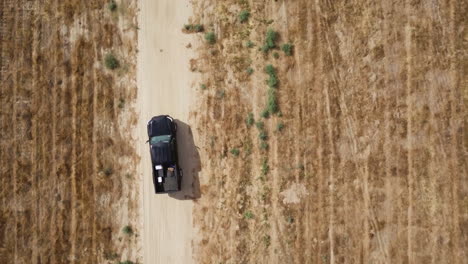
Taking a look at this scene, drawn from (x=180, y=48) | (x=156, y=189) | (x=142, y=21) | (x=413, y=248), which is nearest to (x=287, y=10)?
(x=180, y=48)

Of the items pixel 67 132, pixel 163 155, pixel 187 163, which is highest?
pixel 67 132

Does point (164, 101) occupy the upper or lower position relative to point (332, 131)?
upper

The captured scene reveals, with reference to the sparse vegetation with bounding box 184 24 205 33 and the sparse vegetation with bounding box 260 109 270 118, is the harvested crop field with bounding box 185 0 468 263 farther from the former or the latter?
the sparse vegetation with bounding box 184 24 205 33

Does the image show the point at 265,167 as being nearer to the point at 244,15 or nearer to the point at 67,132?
the point at 244,15

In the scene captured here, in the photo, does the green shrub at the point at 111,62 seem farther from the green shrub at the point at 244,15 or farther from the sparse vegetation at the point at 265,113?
the sparse vegetation at the point at 265,113

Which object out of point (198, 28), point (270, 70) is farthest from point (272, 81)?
point (198, 28)

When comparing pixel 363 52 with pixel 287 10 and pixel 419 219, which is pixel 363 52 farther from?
pixel 419 219

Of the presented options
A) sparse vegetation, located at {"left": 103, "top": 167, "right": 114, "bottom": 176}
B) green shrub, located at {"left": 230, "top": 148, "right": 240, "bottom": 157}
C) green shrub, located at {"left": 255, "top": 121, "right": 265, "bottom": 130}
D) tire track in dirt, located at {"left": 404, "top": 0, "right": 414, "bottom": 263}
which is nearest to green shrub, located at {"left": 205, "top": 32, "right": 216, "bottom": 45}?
green shrub, located at {"left": 255, "top": 121, "right": 265, "bottom": 130}
